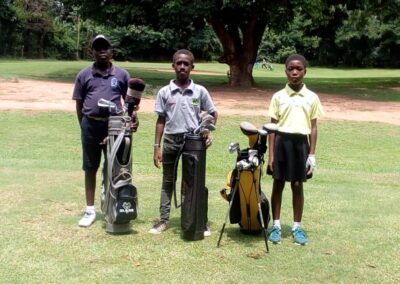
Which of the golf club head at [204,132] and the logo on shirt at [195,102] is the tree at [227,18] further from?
the golf club head at [204,132]

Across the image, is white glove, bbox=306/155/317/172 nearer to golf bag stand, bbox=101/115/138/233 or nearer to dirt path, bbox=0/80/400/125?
golf bag stand, bbox=101/115/138/233

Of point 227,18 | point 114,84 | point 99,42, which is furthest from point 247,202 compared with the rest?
point 227,18

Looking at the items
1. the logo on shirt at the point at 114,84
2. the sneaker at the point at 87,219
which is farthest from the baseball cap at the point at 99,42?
the sneaker at the point at 87,219

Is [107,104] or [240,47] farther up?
[240,47]

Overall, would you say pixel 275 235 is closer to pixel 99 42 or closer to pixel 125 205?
pixel 125 205

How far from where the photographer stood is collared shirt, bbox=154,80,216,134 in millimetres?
5723

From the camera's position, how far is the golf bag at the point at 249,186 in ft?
17.8

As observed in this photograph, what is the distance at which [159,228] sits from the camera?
5.81 meters

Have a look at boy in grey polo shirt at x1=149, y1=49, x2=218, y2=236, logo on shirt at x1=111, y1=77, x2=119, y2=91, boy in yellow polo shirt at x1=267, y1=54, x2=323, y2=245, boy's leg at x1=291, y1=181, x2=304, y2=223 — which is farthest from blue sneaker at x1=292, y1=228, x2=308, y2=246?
logo on shirt at x1=111, y1=77, x2=119, y2=91

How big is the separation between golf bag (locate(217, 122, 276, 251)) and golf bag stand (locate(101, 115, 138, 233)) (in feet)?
2.98

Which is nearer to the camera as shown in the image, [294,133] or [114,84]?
[294,133]

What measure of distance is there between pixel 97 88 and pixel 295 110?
193cm

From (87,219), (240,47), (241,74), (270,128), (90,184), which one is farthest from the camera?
(240,47)

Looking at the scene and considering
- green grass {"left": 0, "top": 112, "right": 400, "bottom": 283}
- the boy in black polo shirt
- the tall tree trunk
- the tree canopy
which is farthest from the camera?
the tall tree trunk
